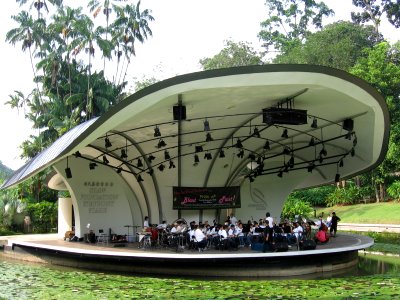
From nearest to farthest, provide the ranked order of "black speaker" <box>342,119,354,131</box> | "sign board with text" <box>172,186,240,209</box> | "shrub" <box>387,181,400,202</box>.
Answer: "black speaker" <box>342,119,354,131</box> < "sign board with text" <box>172,186,240,209</box> < "shrub" <box>387,181,400,202</box>

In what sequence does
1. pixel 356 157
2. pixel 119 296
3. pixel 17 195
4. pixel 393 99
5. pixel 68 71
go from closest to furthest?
1. pixel 119 296
2. pixel 356 157
3. pixel 17 195
4. pixel 393 99
5. pixel 68 71

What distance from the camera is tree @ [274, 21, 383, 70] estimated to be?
46.2 m

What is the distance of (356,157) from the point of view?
22531mm

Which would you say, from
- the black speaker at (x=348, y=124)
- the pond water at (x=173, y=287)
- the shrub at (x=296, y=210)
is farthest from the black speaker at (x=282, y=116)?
the shrub at (x=296, y=210)

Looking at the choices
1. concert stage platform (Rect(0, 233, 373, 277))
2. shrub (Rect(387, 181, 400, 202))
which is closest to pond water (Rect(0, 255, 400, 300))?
concert stage platform (Rect(0, 233, 373, 277))

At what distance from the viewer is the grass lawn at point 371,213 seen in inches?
1220

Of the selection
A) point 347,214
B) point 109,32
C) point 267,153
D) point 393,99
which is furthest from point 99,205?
point 109,32

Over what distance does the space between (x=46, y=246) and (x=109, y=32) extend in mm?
33621

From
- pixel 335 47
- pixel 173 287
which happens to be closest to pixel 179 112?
pixel 173 287

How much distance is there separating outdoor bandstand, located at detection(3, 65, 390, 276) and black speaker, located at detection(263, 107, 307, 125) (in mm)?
30

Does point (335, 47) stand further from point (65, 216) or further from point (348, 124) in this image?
point (65, 216)

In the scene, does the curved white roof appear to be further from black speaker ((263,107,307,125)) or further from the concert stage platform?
the concert stage platform

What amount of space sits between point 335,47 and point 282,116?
3308 centimetres

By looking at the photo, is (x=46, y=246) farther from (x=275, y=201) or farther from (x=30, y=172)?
(x=275, y=201)
